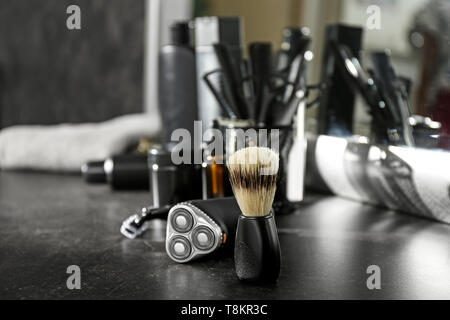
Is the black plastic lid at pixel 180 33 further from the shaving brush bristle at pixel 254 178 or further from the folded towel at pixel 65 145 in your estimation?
the shaving brush bristle at pixel 254 178

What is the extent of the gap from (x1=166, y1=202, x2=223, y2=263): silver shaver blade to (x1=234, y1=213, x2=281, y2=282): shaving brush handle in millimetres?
55

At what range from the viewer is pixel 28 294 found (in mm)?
404

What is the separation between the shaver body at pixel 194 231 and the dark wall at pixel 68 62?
117cm

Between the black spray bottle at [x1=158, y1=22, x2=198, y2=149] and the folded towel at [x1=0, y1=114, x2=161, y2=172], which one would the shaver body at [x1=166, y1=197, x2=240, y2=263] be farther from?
the folded towel at [x1=0, y1=114, x2=161, y2=172]

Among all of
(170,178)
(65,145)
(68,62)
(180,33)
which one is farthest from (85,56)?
(170,178)

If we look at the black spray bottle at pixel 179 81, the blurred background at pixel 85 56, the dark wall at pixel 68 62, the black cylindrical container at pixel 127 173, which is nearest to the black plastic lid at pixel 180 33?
the black spray bottle at pixel 179 81

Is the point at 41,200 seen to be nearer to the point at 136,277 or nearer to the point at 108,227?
the point at 108,227

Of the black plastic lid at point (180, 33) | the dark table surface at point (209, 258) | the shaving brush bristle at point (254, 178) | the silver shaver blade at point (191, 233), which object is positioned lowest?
the dark table surface at point (209, 258)

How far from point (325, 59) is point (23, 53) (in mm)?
1117

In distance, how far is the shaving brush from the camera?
41 centimetres

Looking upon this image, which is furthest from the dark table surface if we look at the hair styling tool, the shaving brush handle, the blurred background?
the blurred background

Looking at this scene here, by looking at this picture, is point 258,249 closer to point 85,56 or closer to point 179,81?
point 179,81

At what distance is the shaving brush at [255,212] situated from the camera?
1.33 feet
